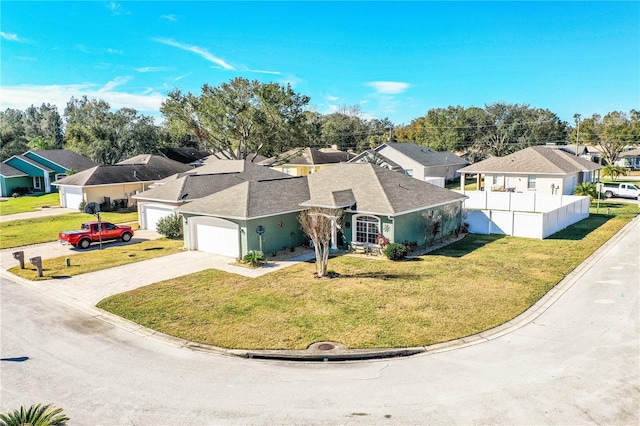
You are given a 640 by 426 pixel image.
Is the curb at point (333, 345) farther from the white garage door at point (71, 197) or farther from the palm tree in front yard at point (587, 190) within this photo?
the white garage door at point (71, 197)

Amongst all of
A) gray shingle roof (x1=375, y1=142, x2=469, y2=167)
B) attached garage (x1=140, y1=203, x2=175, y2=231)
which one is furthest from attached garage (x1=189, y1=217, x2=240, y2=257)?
gray shingle roof (x1=375, y1=142, x2=469, y2=167)

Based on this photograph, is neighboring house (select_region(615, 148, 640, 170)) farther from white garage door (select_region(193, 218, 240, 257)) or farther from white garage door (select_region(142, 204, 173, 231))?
white garage door (select_region(193, 218, 240, 257))

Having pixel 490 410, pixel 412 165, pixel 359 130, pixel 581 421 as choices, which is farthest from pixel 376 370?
pixel 359 130

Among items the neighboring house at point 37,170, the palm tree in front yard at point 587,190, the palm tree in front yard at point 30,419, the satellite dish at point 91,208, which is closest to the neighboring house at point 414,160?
the palm tree in front yard at point 587,190

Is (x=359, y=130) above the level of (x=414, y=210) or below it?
above

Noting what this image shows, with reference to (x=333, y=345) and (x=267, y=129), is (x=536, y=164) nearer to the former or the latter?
(x=267, y=129)

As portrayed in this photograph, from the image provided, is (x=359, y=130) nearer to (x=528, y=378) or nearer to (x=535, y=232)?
(x=535, y=232)
